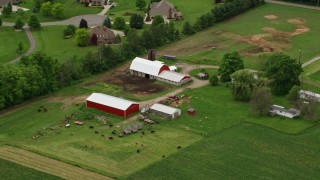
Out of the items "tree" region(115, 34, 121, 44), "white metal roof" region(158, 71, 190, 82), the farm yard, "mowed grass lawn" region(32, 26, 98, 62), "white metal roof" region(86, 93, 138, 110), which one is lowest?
the farm yard

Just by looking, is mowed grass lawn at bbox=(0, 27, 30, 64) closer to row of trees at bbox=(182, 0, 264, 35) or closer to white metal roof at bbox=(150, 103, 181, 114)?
row of trees at bbox=(182, 0, 264, 35)

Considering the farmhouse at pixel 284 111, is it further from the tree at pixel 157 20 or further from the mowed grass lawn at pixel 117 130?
the tree at pixel 157 20

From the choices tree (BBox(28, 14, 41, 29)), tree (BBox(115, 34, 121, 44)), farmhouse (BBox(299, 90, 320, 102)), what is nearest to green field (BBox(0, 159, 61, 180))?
farmhouse (BBox(299, 90, 320, 102))

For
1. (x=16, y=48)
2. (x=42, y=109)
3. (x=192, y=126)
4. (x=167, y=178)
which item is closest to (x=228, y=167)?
(x=167, y=178)

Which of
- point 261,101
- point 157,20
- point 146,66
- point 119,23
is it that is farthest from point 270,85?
point 119,23

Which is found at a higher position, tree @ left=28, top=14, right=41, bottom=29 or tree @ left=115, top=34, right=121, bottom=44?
tree @ left=28, top=14, right=41, bottom=29

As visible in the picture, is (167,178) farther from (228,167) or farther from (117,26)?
(117,26)
